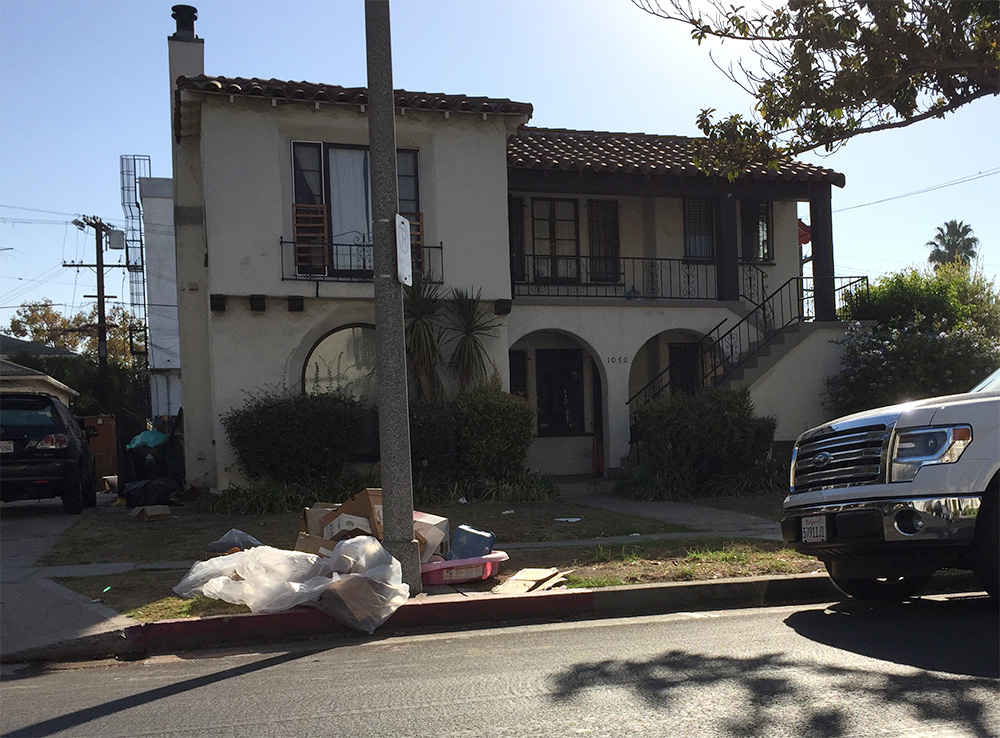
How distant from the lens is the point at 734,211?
18.1m

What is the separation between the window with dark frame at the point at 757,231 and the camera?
1978 centimetres

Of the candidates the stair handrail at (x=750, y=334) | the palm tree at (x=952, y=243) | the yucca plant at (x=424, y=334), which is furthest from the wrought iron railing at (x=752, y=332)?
the palm tree at (x=952, y=243)

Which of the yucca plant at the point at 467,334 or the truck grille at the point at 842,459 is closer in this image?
the truck grille at the point at 842,459

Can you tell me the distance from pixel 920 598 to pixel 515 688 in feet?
12.7

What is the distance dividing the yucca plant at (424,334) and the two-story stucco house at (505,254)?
55cm

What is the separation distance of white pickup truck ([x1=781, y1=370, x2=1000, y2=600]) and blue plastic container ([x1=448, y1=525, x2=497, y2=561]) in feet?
8.75

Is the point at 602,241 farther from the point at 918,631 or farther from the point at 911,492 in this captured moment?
the point at 918,631

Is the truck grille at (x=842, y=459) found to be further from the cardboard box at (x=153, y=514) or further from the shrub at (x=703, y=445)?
the cardboard box at (x=153, y=514)

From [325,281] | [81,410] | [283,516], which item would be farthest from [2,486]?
[81,410]

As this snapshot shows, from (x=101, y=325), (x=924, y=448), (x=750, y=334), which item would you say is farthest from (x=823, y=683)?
(x=101, y=325)

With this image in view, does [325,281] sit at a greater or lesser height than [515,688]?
greater

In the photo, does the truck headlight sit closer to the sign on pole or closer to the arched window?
the sign on pole

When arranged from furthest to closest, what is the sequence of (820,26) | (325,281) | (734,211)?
(734,211), (325,281), (820,26)

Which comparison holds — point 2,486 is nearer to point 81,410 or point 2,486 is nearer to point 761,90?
point 761,90
